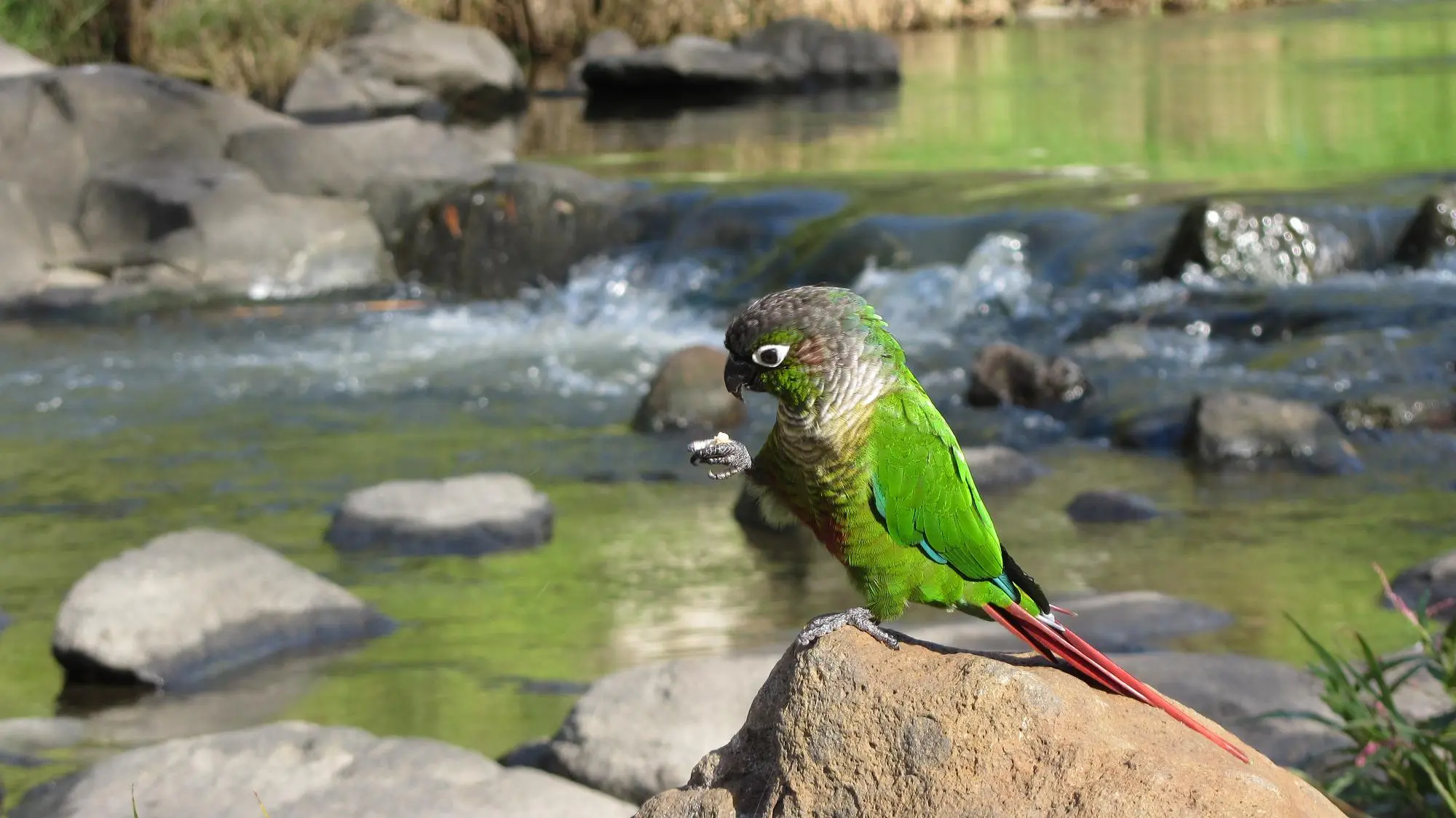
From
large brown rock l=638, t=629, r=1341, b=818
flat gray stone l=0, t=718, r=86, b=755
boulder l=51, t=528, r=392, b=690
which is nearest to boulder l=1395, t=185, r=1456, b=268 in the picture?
boulder l=51, t=528, r=392, b=690

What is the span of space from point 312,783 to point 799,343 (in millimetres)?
2273

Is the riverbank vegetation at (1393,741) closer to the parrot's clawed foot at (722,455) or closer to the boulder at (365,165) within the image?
the parrot's clawed foot at (722,455)

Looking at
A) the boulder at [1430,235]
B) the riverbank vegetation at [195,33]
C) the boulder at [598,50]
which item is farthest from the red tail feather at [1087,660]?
the boulder at [598,50]

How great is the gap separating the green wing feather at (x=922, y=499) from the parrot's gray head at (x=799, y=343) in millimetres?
123

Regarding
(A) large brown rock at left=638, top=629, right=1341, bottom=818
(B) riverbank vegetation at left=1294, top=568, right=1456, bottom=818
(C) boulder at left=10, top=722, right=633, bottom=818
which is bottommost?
(C) boulder at left=10, top=722, right=633, bottom=818

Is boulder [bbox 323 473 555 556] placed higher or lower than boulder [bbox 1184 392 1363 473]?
higher

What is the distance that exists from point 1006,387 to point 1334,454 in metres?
1.82

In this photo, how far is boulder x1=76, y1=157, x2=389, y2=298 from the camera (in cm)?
1278

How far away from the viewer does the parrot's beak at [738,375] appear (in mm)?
2410

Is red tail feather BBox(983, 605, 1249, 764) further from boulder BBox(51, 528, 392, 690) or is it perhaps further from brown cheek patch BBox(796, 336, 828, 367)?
boulder BBox(51, 528, 392, 690)

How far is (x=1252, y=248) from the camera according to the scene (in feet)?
35.7

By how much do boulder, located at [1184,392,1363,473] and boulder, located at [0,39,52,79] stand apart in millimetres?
10694

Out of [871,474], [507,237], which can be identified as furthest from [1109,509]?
[507,237]

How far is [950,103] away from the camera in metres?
19.5
